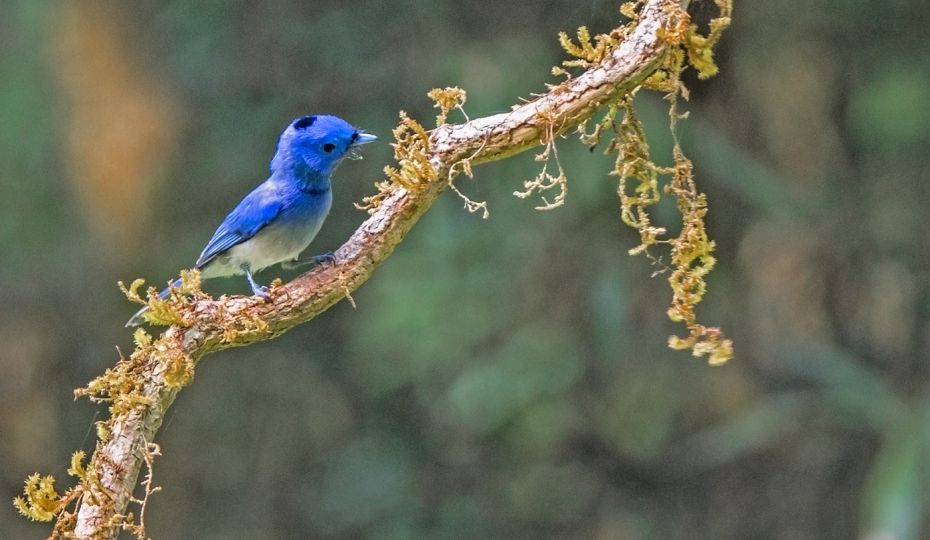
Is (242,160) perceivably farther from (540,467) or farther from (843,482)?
(843,482)

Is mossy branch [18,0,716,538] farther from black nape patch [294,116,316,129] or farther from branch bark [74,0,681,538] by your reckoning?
black nape patch [294,116,316,129]

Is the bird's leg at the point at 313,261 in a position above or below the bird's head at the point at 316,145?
below

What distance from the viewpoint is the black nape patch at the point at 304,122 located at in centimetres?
245

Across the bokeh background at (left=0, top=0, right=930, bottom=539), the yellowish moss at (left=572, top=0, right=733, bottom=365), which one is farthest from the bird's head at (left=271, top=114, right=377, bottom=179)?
the bokeh background at (left=0, top=0, right=930, bottom=539)

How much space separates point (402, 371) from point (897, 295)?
2.10 metres

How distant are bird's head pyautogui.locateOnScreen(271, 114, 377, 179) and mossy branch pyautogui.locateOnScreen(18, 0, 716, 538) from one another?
35cm

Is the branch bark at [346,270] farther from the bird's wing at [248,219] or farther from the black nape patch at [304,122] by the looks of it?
the bird's wing at [248,219]

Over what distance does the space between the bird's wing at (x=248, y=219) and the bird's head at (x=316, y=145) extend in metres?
0.08

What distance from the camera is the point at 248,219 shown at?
2730 mm

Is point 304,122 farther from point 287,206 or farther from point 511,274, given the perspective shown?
point 511,274

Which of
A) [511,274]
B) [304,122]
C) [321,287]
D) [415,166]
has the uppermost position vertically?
[511,274]

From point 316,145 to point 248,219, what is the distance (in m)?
0.28

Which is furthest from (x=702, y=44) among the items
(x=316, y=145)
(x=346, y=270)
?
(x=316, y=145)

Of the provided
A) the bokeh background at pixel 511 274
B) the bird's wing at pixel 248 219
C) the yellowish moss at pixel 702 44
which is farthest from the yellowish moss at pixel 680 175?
the bokeh background at pixel 511 274
